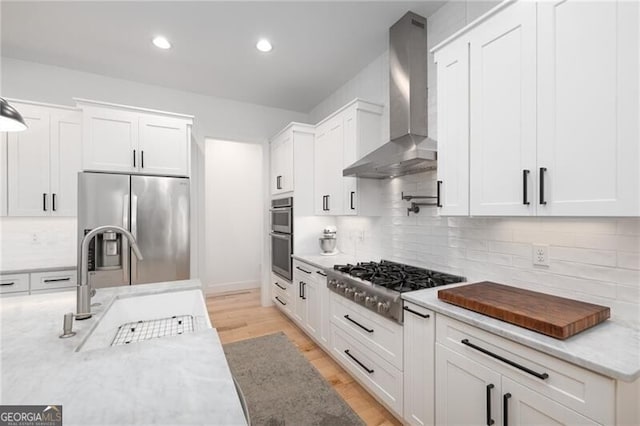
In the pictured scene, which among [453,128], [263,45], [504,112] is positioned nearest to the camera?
[504,112]

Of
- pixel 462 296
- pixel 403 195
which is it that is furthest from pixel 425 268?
pixel 462 296

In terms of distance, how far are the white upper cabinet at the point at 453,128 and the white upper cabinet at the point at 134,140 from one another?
266 centimetres

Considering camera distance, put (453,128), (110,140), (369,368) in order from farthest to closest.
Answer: (110,140) < (369,368) < (453,128)

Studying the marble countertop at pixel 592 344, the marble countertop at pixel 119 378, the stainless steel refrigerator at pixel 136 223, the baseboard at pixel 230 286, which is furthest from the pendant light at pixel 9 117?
the baseboard at pixel 230 286

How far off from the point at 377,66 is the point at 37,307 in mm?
3231

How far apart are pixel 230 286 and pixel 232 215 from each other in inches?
49.9

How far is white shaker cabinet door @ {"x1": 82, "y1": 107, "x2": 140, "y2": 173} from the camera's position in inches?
108

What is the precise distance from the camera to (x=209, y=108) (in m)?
3.86

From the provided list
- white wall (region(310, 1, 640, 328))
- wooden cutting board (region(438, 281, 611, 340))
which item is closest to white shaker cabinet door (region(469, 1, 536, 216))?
white wall (region(310, 1, 640, 328))

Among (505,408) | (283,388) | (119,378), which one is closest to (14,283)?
(283,388)

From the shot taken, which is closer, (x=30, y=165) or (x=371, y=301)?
(x=371, y=301)

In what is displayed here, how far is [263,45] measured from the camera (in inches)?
106

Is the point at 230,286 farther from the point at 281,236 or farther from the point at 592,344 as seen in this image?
the point at 592,344

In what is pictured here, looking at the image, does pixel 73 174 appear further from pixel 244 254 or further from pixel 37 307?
pixel 244 254
